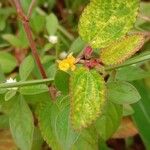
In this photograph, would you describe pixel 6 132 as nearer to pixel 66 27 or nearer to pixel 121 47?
pixel 66 27

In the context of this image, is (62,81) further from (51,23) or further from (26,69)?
(51,23)

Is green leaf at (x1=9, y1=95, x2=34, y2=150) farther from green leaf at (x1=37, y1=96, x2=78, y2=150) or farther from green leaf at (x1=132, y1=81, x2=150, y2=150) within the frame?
green leaf at (x1=132, y1=81, x2=150, y2=150)

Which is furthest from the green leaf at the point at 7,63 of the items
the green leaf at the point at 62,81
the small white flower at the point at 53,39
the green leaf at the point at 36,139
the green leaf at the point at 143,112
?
the green leaf at the point at 62,81

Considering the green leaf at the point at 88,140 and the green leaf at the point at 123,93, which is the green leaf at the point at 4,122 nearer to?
the green leaf at the point at 88,140

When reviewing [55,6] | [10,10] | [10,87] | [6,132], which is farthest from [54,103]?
[55,6]

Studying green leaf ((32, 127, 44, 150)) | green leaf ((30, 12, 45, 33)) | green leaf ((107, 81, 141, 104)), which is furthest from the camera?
green leaf ((30, 12, 45, 33))

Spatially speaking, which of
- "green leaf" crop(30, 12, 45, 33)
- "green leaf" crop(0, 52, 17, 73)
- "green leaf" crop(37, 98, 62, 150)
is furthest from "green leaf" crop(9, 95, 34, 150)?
"green leaf" crop(30, 12, 45, 33)
